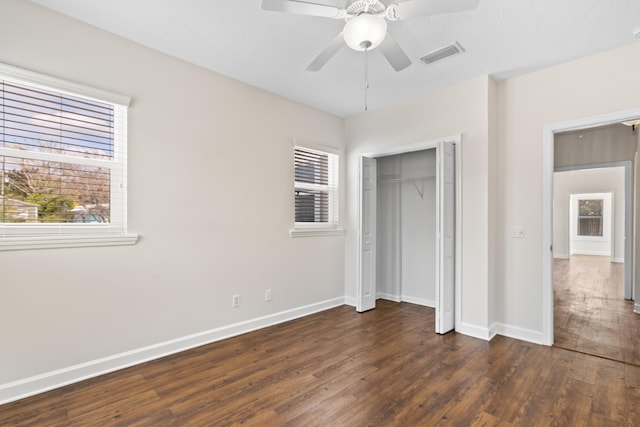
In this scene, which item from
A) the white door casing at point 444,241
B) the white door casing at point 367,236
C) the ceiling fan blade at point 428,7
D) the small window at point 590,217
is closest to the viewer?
the ceiling fan blade at point 428,7

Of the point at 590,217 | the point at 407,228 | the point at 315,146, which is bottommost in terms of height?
the point at 407,228

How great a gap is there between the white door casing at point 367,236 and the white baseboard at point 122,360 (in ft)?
3.50

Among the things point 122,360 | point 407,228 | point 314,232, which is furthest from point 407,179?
point 122,360

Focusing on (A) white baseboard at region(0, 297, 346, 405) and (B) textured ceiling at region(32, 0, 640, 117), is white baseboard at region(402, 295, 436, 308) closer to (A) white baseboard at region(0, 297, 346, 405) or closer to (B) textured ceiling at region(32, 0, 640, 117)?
(A) white baseboard at region(0, 297, 346, 405)

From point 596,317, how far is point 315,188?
3998mm

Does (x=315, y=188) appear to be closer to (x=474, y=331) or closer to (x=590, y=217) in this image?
(x=474, y=331)

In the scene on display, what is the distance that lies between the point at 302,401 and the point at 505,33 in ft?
10.8

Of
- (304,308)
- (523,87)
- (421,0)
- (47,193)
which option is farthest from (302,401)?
(523,87)

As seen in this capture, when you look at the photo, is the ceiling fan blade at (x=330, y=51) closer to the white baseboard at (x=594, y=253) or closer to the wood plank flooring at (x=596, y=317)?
the wood plank flooring at (x=596, y=317)

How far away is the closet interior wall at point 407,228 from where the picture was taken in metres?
4.57

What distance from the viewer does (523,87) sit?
3.39 meters

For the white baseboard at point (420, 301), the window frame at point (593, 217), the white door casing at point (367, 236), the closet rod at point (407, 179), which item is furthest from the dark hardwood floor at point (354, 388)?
the window frame at point (593, 217)

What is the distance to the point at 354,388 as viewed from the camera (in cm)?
239

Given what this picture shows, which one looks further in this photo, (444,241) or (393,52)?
(444,241)
